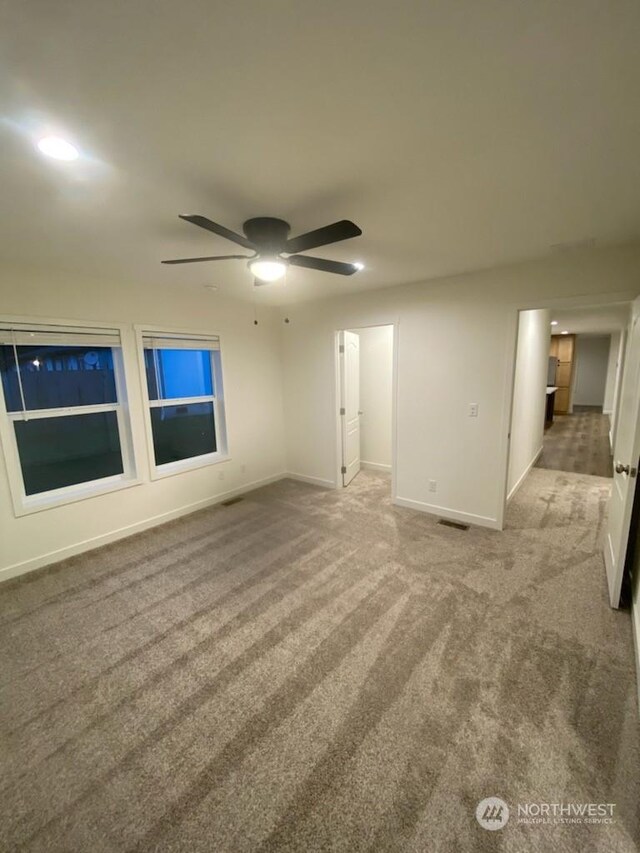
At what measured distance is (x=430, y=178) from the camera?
63.4 inches

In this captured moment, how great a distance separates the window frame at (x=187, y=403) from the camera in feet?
11.2

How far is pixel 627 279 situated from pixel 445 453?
200cm

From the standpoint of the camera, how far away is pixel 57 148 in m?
1.35

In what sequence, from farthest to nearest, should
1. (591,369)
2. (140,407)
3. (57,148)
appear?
(591,369), (140,407), (57,148)

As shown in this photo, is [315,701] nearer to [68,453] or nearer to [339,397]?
[339,397]

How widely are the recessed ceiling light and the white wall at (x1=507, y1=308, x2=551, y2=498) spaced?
11.7 ft

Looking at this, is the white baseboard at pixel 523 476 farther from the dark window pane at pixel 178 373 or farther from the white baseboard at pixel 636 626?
the dark window pane at pixel 178 373

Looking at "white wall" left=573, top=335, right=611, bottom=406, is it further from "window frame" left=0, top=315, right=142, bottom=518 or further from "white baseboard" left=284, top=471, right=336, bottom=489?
"window frame" left=0, top=315, right=142, bottom=518

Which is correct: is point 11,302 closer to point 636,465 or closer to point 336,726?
point 336,726

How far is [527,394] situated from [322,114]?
4.29 metres

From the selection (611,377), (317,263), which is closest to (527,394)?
(317,263)

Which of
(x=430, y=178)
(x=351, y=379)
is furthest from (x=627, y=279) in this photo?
(x=351, y=379)

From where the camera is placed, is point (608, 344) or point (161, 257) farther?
point (608, 344)

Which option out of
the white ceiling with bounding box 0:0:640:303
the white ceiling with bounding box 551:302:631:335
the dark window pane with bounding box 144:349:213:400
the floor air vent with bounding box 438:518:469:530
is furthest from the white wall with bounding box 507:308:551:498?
the dark window pane with bounding box 144:349:213:400
